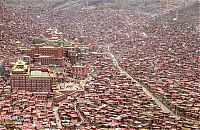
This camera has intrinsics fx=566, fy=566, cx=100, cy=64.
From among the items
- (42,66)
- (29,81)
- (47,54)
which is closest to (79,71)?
(42,66)

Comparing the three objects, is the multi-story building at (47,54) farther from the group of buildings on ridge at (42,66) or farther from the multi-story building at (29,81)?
the multi-story building at (29,81)

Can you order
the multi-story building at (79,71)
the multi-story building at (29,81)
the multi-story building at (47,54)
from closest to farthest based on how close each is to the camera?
1. the multi-story building at (29,81)
2. the multi-story building at (79,71)
3. the multi-story building at (47,54)

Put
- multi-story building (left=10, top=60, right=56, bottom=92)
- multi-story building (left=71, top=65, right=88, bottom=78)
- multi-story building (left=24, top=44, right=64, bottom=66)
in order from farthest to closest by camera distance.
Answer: multi-story building (left=24, top=44, right=64, bottom=66), multi-story building (left=71, top=65, right=88, bottom=78), multi-story building (left=10, top=60, right=56, bottom=92)

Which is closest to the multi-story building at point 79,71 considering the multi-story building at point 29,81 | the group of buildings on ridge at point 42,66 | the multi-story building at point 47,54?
the group of buildings on ridge at point 42,66

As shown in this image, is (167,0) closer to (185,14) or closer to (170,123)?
(185,14)

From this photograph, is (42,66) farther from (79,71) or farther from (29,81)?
(29,81)

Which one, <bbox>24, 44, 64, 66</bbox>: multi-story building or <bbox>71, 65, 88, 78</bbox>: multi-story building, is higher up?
<bbox>24, 44, 64, 66</bbox>: multi-story building

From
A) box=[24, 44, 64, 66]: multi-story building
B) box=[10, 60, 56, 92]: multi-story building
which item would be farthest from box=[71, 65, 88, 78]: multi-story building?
box=[10, 60, 56, 92]: multi-story building

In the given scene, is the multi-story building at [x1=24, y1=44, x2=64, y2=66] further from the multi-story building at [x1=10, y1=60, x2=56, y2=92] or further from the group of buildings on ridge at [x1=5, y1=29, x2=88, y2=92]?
the multi-story building at [x1=10, y1=60, x2=56, y2=92]
